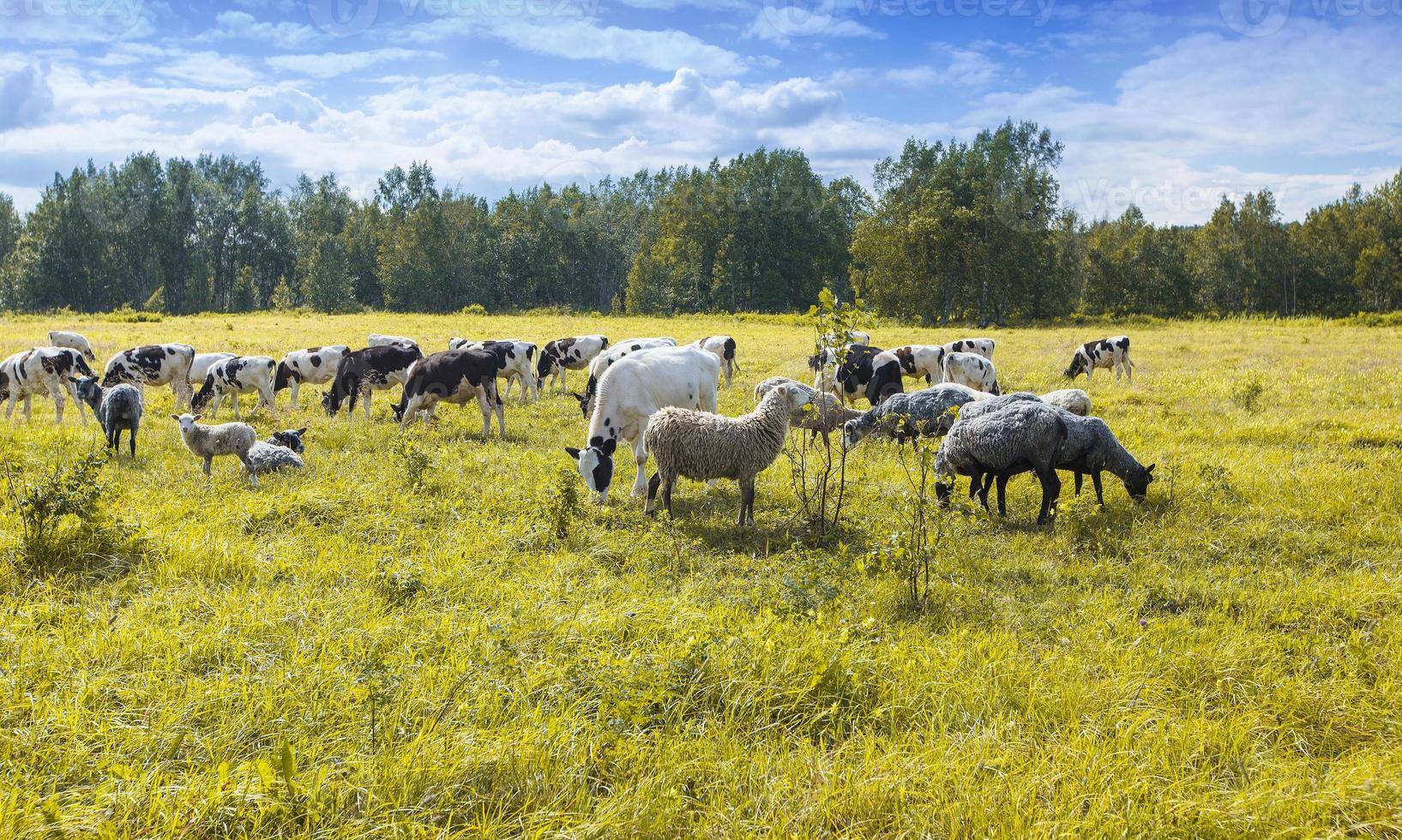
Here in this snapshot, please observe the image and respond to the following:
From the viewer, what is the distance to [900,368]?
18.4 meters

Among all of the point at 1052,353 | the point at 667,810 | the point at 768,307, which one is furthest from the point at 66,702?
the point at 768,307

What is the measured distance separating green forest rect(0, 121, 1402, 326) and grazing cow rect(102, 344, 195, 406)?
47.4 meters

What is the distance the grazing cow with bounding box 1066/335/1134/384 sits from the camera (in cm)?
2261

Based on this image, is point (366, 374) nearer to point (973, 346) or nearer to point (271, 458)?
point (271, 458)

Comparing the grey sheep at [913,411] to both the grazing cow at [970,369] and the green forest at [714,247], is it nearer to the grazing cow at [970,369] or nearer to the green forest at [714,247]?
the grazing cow at [970,369]

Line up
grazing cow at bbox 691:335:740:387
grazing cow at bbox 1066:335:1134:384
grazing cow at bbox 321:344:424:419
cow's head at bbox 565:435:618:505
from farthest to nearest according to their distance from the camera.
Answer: grazing cow at bbox 1066:335:1134:384 < grazing cow at bbox 691:335:740:387 < grazing cow at bbox 321:344:424:419 < cow's head at bbox 565:435:618:505

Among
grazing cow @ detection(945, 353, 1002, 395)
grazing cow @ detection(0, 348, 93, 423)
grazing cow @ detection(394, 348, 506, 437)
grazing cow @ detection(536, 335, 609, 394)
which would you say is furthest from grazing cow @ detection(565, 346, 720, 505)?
grazing cow @ detection(0, 348, 93, 423)

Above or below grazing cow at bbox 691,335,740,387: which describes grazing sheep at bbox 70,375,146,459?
below

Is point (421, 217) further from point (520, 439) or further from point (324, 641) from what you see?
point (324, 641)

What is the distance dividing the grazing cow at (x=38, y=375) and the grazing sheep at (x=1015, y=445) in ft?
55.3

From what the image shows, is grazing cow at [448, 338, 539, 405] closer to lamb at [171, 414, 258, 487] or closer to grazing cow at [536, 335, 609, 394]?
grazing cow at [536, 335, 609, 394]

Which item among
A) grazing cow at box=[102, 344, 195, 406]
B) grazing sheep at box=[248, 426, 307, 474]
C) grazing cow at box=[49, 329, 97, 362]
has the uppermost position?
grazing cow at box=[49, 329, 97, 362]

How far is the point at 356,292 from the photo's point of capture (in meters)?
89.7

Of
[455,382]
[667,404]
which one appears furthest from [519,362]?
[667,404]
